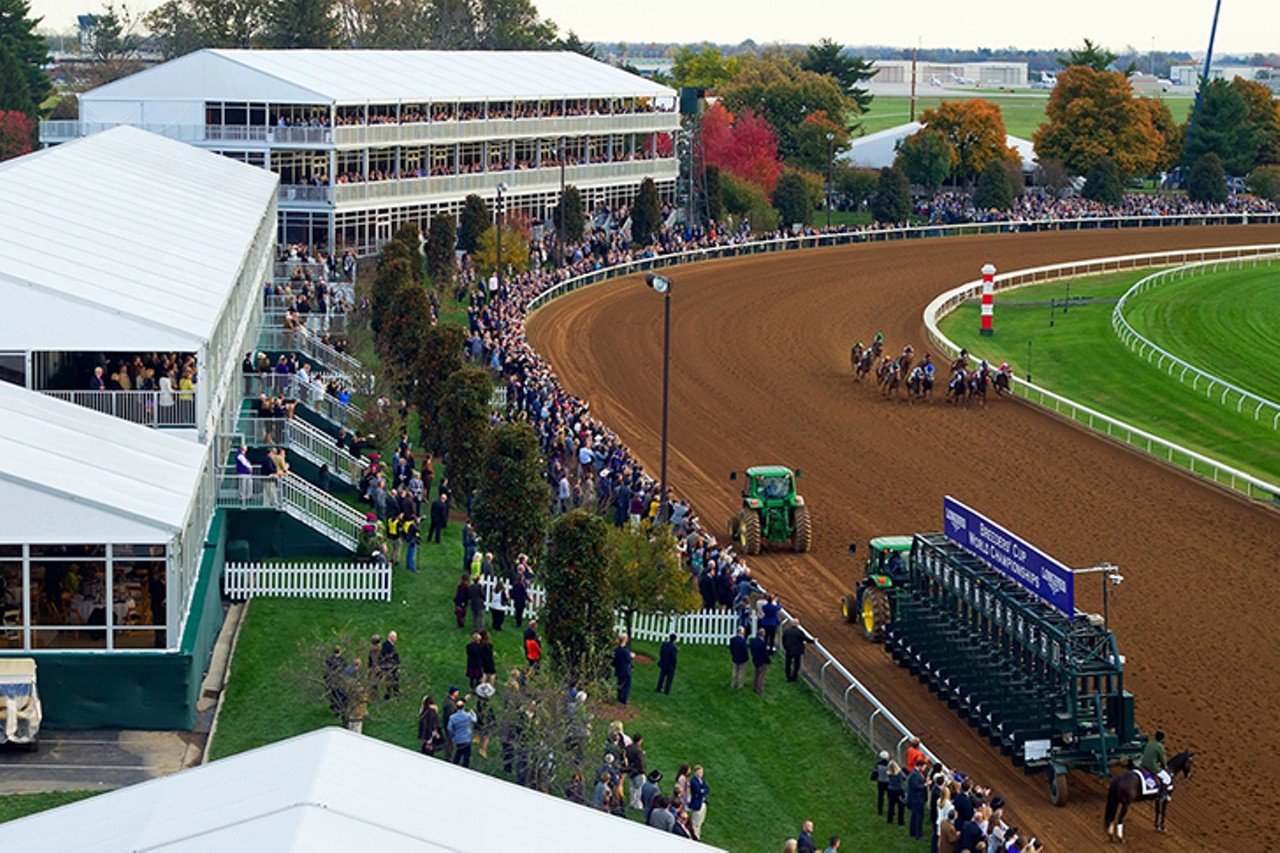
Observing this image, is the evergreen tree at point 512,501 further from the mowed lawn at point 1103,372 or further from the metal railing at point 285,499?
the mowed lawn at point 1103,372

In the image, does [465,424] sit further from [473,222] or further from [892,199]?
[892,199]

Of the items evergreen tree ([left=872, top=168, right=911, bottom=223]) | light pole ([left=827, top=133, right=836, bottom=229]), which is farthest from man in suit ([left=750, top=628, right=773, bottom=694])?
evergreen tree ([left=872, top=168, right=911, bottom=223])

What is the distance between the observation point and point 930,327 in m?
56.5

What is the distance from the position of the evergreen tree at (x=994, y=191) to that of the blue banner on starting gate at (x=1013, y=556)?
216 feet

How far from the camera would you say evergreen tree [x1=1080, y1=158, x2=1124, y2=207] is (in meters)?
93.9

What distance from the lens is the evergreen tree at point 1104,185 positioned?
308 ft

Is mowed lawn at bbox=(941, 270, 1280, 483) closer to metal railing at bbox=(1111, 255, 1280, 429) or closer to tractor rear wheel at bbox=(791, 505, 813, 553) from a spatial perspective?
metal railing at bbox=(1111, 255, 1280, 429)

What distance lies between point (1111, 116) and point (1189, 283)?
3338cm

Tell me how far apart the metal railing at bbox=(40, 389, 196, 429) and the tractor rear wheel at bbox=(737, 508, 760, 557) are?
29.3ft

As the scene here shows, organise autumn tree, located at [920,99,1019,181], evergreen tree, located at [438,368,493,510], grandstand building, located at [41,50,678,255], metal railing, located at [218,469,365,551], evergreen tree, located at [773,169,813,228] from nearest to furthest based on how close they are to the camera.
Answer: metal railing, located at [218,469,365,551] → evergreen tree, located at [438,368,493,510] → grandstand building, located at [41,50,678,255] → evergreen tree, located at [773,169,813,228] → autumn tree, located at [920,99,1019,181]

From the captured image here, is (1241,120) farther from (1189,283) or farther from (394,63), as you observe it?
(394,63)

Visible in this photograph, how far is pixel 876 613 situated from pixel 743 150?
67025 mm

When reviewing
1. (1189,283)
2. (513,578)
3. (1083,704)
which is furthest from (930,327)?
(1083,704)

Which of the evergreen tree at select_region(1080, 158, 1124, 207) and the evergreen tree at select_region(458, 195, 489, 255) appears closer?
the evergreen tree at select_region(458, 195, 489, 255)
